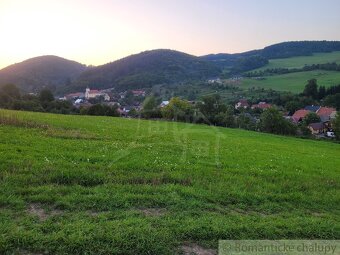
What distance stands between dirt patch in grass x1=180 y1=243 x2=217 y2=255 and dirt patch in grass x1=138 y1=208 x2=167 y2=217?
1776mm

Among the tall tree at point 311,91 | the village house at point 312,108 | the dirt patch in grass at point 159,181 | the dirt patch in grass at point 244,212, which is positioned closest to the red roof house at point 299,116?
the village house at point 312,108

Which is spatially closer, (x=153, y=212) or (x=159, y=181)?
(x=153, y=212)

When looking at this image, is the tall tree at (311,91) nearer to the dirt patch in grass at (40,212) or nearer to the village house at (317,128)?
the village house at (317,128)

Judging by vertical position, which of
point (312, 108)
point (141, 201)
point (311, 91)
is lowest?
point (312, 108)

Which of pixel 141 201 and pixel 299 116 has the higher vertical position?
pixel 141 201

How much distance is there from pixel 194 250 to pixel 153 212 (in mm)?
2306

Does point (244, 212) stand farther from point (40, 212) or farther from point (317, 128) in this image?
point (317, 128)

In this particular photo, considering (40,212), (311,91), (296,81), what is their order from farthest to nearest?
(296,81) → (311,91) → (40,212)

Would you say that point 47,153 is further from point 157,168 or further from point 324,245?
point 324,245

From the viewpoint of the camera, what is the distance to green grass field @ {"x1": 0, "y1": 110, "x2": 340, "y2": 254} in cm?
787

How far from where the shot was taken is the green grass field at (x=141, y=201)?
7871mm

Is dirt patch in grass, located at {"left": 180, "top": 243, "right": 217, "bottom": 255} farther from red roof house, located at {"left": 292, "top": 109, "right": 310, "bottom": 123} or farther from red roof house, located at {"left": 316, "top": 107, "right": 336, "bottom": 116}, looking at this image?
red roof house, located at {"left": 316, "top": 107, "right": 336, "bottom": 116}

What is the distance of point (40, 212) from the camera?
907 cm

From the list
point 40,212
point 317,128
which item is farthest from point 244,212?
point 317,128
